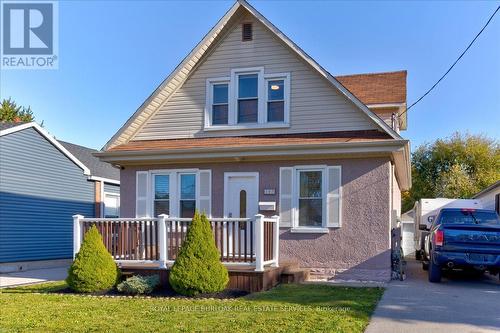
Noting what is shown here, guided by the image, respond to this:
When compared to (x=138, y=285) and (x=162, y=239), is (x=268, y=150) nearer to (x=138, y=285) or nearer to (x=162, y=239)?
(x=162, y=239)

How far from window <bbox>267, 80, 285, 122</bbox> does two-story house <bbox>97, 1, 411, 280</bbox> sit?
27 mm

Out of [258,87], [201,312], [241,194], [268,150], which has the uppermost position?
[258,87]

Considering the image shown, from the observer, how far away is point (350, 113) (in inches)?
457

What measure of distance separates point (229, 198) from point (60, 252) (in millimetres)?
9017

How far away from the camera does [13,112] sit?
121 ft

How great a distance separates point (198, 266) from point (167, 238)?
1646mm

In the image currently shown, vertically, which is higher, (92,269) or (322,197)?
(322,197)

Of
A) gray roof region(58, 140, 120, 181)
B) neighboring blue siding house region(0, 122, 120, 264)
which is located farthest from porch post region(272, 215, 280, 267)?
gray roof region(58, 140, 120, 181)

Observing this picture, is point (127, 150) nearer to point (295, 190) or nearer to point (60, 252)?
point (295, 190)

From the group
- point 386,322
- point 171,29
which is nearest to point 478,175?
point 171,29

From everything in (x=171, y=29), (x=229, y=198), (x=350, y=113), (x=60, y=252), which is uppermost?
(x=171, y=29)

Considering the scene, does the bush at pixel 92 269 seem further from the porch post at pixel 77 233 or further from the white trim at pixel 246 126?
the white trim at pixel 246 126

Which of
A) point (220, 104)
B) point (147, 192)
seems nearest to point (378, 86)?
point (220, 104)

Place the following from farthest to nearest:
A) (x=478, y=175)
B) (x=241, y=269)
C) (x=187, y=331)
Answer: (x=478, y=175) < (x=241, y=269) < (x=187, y=331)
